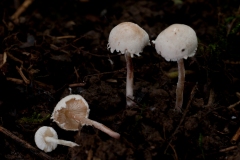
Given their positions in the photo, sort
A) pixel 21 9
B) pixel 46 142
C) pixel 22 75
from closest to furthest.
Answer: pixel 46 142
pixel 22 75
pixel 21 9

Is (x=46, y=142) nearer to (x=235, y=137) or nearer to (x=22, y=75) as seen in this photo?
(x=22, y=75)

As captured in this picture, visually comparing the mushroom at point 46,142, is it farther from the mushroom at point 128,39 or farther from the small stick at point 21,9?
the small stick at point 21,9

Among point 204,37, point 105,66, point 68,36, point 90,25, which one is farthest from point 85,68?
point 204,37

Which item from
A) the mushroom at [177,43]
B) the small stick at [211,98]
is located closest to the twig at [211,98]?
the small stick at [211,98]

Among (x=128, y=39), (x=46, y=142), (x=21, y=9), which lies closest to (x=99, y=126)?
(x=46, y=142)

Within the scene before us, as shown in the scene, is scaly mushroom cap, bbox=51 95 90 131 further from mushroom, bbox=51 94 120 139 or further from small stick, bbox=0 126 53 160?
small stick, bbox=0 126 53 160

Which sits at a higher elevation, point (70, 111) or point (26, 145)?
point (70, 111)

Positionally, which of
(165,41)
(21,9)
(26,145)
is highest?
(165,41)
